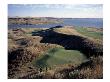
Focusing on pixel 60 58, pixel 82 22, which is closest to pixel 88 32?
pixel 82 22

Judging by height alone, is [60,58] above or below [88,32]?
below

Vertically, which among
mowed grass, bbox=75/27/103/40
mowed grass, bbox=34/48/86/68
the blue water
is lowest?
mowed grass, bbox=34/48/86/68

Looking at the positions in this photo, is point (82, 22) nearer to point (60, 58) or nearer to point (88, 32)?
point (88, 32)

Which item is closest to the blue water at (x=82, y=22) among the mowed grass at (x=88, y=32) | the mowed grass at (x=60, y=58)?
the mowed grass at (x=88, y=32)

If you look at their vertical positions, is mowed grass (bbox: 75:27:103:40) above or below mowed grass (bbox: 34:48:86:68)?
above

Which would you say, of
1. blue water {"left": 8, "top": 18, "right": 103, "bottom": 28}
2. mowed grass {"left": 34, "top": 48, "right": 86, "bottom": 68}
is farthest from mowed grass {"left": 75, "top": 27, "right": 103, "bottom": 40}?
mowed grass {"left": 34, "top": 48, "right": 86, "bottom": 68}

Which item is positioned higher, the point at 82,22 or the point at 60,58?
the point at 82,22

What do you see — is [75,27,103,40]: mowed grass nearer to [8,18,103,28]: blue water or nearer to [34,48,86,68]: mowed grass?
[8,18,103,28]: blue water

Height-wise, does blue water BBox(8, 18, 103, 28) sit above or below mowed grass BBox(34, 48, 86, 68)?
above

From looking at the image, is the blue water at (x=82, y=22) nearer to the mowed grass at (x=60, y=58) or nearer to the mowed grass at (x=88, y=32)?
the mowed grass at (x=88, y=32)
